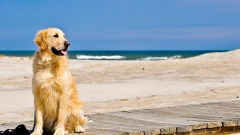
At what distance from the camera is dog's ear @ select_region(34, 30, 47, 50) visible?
22.5 feet

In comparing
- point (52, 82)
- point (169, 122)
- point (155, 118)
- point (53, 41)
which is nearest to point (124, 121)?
point (155, 118)

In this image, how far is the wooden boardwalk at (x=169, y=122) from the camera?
791 cm

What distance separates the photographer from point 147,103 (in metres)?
14.1

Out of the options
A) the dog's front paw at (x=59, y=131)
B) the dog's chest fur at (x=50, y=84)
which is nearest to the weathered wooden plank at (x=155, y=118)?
the dog's front paw at (x=59, y=131)

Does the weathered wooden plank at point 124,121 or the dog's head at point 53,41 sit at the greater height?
the dog's head at point 53,41

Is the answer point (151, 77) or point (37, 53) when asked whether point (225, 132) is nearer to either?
point (37, 53)

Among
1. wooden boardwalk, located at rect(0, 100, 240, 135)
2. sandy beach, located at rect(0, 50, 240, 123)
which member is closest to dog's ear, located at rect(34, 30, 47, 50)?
wooden boardwalk, located at rect(0, 100, 240, 135)

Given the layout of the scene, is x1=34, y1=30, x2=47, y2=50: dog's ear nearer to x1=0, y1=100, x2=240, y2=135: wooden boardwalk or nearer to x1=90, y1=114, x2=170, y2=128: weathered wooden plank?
x1=0, y1=100, x2=240, y2=135: wooden boardwalk

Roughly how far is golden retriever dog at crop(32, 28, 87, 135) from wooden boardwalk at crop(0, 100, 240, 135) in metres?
0.68

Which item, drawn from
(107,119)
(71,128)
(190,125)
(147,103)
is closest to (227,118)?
(190,125)

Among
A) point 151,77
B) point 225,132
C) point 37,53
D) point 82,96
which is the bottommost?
point 225,132

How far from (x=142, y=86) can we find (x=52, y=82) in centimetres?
1242

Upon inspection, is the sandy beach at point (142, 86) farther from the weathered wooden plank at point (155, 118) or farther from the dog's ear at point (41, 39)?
the dog's ear at point (41, 39)

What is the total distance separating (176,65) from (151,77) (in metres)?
3.60
